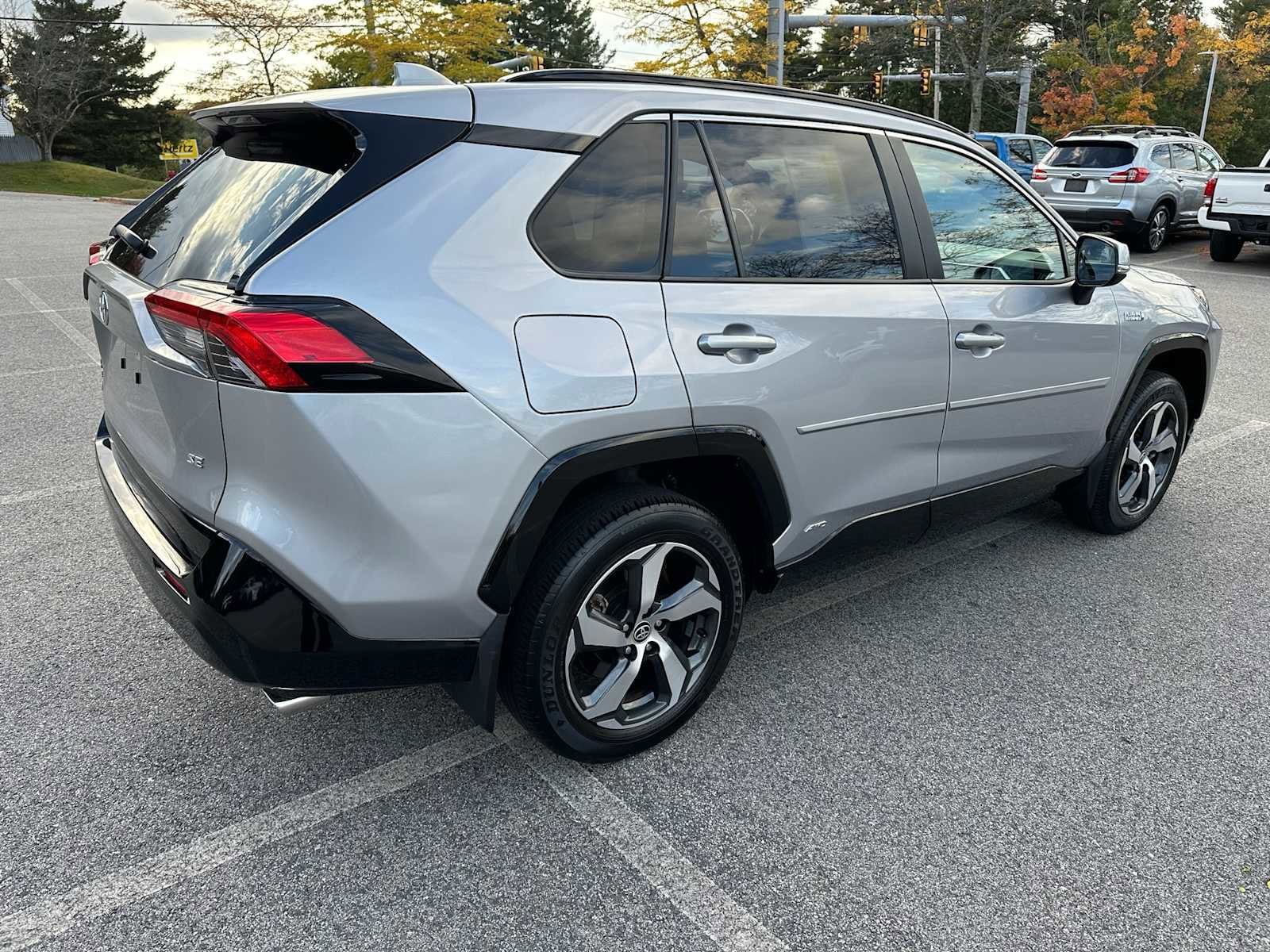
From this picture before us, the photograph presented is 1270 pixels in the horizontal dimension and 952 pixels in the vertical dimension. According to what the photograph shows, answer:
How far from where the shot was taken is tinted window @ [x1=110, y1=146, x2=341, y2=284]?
2289 millimetres

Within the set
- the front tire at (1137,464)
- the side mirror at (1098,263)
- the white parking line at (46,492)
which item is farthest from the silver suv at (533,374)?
the white parking line at (46,492)

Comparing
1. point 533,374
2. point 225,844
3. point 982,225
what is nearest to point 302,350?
point 533,374

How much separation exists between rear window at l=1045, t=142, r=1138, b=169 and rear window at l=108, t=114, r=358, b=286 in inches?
602

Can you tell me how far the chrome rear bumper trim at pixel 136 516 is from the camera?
2.35 metres

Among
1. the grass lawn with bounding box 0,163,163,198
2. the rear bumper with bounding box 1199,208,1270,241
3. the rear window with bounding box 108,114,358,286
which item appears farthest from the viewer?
the grass lawn with bounding box 0,163,163,198

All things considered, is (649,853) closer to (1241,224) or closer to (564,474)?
(564,474)

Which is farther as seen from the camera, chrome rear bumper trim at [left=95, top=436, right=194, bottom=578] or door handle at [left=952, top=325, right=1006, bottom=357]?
door handle at [left=952, top=325, right=1006, bottom=357]

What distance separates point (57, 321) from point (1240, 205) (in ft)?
47.5

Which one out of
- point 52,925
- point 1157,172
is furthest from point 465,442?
point 1157,172

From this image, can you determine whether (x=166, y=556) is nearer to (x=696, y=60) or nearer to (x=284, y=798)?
(x=284, y=798)

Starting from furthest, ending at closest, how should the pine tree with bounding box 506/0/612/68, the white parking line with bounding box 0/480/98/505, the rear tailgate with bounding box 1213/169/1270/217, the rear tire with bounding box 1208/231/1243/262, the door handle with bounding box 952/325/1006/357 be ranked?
1. the pine tree with bounding box 506/0/612/68
2. the rear tire with bounding box 1208/231/1243/262
3. the rear tailgate with bounding box 1213/169/1270/217
4. the white parking line with bounding box 0/480/98/505
5. the door handle with bounding box 952/325/1006/357

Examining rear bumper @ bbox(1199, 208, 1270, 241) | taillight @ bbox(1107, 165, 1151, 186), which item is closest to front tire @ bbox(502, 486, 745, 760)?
rear bumper @ bbox(1199, 208, 1270, 241)

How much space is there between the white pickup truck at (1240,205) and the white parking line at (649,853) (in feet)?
46.5

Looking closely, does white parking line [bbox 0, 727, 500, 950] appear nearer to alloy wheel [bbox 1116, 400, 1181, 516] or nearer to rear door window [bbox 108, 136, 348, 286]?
rear door window [bbox 108, 136, 348, 286]
